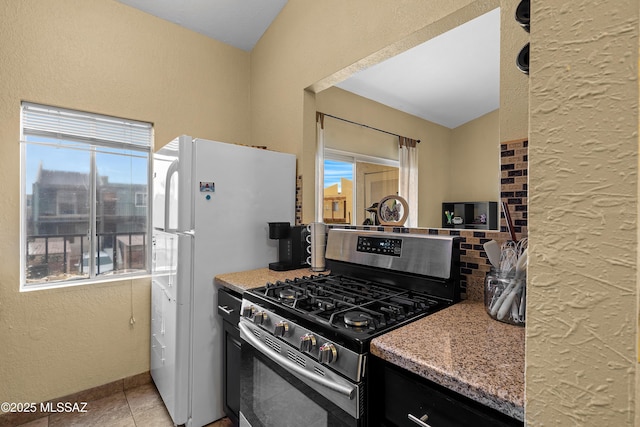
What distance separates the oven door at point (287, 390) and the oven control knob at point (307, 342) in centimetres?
5

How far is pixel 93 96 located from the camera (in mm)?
2119

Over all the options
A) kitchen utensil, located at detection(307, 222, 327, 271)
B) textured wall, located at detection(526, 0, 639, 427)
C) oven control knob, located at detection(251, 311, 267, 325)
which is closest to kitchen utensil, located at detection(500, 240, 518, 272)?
textured wall, located at detection(526, 0, 639, 427)

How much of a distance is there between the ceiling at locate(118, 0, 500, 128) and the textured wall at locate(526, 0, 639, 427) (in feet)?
6.10

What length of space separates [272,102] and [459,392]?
7.85ft

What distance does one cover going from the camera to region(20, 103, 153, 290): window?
78.9 inches

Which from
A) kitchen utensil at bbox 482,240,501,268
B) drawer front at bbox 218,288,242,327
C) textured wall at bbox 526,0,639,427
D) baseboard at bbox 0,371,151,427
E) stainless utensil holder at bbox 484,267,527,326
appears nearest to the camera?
textured wall at bbox 526,0,639,427

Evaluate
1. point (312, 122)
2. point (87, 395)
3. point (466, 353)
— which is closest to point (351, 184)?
point (312, 122)

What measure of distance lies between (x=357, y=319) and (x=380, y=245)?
622 mm

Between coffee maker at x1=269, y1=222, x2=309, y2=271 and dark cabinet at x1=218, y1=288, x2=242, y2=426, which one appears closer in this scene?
Result: dark cabinet at x1=218, y1=288, x2=242, y2=426

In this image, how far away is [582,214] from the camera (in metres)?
0.37

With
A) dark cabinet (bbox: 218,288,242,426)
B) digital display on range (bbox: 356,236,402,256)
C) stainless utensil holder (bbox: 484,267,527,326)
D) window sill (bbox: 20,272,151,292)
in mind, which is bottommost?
dark cabinet (bbox: 218,288,242,426)

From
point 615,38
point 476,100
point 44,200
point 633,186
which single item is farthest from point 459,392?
point 476,100

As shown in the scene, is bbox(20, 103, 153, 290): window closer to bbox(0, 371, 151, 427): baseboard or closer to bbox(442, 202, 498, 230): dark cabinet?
bbox(0, 371, 151, 427): baseboard

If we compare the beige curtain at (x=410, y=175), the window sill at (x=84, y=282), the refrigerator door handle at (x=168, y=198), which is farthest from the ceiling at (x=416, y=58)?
the window sill at (x=84, y=282)
